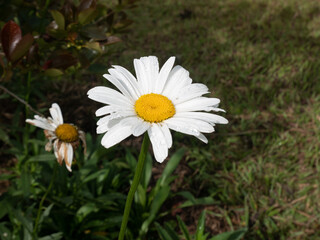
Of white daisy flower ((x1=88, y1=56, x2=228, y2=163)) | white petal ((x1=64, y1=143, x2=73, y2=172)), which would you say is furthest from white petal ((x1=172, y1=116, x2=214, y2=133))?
white petal ((x1=64, y1=143, x2=73, y2=172))

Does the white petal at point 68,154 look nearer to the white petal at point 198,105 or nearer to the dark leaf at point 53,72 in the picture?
the dark leaf at point 53,72

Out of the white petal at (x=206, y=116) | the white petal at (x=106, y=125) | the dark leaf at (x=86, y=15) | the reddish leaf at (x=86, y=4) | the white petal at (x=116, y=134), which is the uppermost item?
the reddish leaf at (x=86, y=4)

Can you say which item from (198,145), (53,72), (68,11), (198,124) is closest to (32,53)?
(53,72)

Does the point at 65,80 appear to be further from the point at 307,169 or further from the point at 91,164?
the point at 307,169

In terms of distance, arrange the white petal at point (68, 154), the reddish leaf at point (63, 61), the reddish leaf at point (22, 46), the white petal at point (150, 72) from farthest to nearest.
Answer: the reddish leaf at point (63, 61) < the white petal at point (68, 154) < the reddish leaf at point (22, 46) < the white petal at point (150, 72)

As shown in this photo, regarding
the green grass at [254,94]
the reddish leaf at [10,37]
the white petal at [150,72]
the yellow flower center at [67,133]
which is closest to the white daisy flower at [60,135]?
A: the yellow flower center at [67,133]
